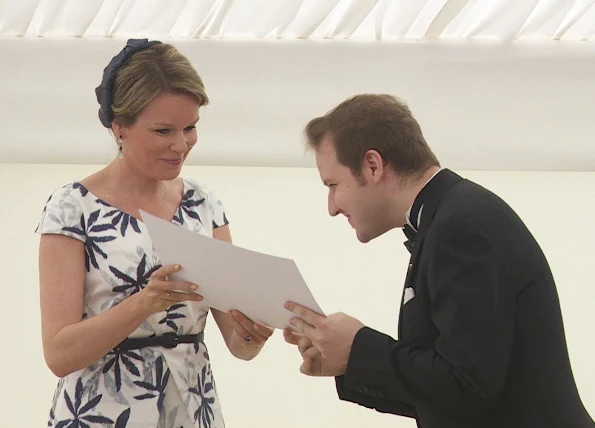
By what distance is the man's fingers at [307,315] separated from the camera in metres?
1.95

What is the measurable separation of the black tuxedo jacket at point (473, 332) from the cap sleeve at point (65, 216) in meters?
0.78

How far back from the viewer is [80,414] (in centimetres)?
227

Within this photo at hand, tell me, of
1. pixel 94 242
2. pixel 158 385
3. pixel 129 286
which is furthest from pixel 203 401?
pixel 94 242

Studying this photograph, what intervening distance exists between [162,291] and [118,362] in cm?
28

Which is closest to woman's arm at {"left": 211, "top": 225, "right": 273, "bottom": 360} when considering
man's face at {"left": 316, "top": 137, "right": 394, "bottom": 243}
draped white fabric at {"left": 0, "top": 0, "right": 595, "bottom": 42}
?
man's face at {"left": 316, "top": 137, "right": 394, "bottom": 243}

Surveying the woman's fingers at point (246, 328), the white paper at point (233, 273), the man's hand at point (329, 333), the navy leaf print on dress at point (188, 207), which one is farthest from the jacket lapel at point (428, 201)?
the navy leaf print on dress at point (188, 207)

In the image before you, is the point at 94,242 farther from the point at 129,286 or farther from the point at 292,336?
the point at 292,336

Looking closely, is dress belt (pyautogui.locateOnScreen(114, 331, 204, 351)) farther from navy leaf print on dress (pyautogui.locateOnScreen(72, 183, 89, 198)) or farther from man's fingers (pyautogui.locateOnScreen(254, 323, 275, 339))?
navy leaf print on dress (pyautogui.locateOnScreen(72, 183, 89, 198))

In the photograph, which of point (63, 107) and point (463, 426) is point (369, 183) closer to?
point (463, 426)

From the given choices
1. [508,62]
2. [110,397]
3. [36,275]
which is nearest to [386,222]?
[110,397]

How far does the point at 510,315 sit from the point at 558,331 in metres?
0.14

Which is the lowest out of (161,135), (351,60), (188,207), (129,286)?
(129,286)

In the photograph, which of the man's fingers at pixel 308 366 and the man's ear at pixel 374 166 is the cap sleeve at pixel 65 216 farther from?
the man's ear at pixel 374 166

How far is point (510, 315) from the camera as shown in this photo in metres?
1.76
